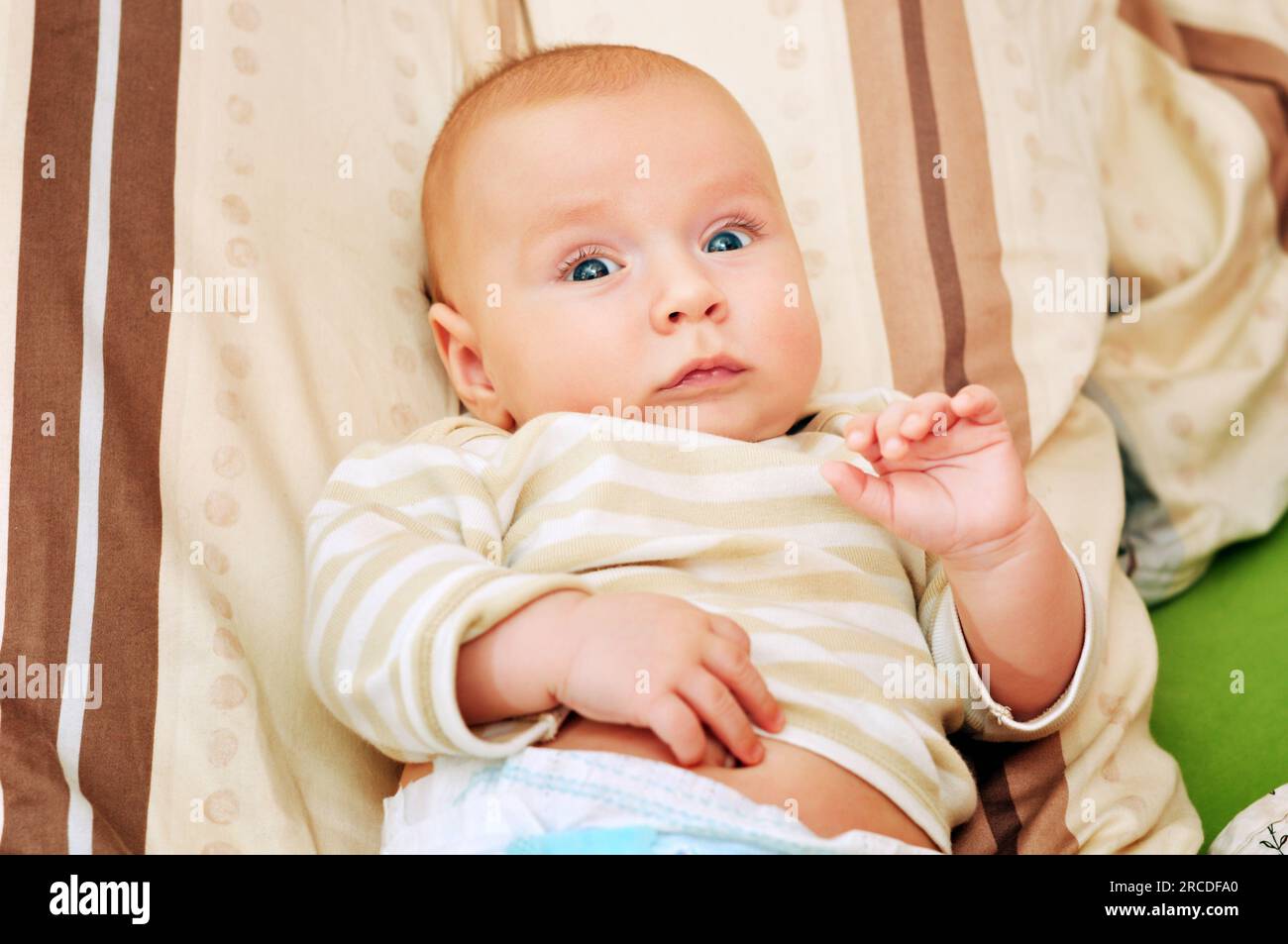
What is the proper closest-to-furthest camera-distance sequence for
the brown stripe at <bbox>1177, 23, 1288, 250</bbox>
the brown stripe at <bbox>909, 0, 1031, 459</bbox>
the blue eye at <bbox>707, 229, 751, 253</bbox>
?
the blue eye at <bbox>707, 229, 751, 253</bbox>
the brown stripe at <bbox>909, 0, 1031, 459</bbox>
the brown stripe at <bbox>1177, 23, 1288, 250</bbox>

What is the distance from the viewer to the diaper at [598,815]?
0.93 m

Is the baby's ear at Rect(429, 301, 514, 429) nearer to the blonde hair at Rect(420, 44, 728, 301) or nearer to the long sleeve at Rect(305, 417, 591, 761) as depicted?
the blonde hair at Rect(420, 44, 728, 301)

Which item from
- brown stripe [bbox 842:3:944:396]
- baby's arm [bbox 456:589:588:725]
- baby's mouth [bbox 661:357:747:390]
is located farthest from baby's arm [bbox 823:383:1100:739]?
brown stripe [bbox 842:3:944:396]

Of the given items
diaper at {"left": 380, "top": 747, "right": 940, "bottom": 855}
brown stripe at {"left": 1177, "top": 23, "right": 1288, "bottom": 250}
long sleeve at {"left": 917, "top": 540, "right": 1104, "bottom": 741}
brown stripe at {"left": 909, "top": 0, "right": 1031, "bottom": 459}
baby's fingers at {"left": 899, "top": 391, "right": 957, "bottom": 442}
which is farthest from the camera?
brown stripe at {"left": 1177, "top": 23, "right": 1288, "bottom": 250}

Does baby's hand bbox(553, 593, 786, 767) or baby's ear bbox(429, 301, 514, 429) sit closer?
baby's hand bbox(553, 593, 786, 767)

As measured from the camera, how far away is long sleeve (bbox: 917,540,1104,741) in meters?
1.19

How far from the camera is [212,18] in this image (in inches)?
55.3

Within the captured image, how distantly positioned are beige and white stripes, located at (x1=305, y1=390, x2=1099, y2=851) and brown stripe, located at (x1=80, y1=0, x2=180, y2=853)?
0.15 m

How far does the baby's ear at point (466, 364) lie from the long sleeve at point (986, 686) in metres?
0.47

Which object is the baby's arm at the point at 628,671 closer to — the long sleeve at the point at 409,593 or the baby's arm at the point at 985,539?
the long sleeve at the point at 409,593

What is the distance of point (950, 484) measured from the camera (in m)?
1.12

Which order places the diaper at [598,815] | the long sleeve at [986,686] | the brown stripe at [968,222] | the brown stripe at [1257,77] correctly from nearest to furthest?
the diaper at [598,815]
the long sleeve at [986,686]
the brown stripe at [968,222]
the brown stripe at [1257,77]

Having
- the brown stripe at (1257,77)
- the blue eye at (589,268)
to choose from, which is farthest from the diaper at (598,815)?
the brown stripe at (1257,77)
